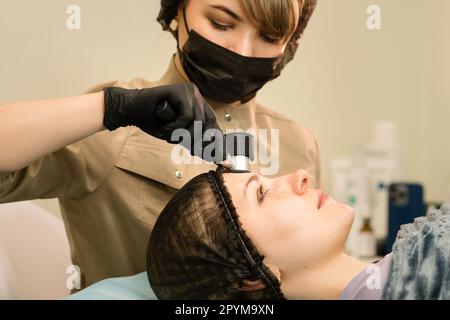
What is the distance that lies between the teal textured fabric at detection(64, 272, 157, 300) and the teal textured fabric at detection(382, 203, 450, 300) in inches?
21.4

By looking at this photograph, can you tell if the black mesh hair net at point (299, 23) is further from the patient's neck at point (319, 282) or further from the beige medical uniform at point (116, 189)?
the patient's neck at point (319, 282)

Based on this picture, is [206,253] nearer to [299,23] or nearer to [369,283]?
[369,283]

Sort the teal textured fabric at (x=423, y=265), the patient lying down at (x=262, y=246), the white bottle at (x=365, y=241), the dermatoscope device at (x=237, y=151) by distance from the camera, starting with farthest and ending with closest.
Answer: the white bottle at (x=365, y=241) → the dermatoscope device at (x=237, y=151) → the patient lying down at (x=262, y=246) → the teal textured fabric at (x=423, y=265)

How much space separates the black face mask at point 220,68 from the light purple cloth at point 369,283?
535mm

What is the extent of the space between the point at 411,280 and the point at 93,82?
1.08 m

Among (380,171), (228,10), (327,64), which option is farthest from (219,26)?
(380,171)

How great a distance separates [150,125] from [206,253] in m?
0.29

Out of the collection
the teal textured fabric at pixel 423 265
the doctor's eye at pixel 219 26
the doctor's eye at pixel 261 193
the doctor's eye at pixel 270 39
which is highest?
the doctor's eye at pixel 219 26

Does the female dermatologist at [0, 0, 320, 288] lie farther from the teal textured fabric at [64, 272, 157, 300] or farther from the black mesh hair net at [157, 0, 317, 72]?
the teal textured fabric at [64, 272, 157, 300]

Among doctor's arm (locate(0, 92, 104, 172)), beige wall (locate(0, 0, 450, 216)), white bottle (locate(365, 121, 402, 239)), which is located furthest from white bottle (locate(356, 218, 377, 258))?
doctor's arm (locate(0, 92, 104, 172))

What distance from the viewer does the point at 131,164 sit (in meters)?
1.45

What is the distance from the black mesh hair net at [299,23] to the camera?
150cm

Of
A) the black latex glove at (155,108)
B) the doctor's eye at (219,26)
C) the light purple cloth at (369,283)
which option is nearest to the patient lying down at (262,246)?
the light purple cloth at (369,283)

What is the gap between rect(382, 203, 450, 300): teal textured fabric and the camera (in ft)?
3.55
